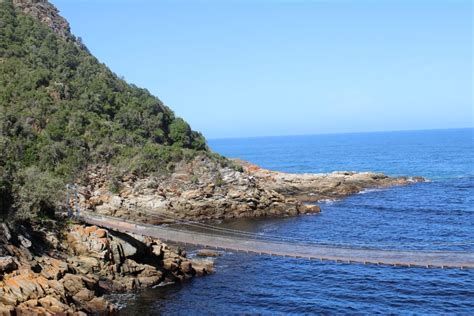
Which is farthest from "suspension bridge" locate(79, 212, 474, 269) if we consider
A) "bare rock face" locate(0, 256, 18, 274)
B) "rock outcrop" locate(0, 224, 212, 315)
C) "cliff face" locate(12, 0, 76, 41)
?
"cliff face" locate(12, 0, 76, 41)

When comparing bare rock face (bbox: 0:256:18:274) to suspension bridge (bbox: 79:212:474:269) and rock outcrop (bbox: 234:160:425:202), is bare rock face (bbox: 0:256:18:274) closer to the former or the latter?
suspension bridge (bbox: 79:212:474:269)

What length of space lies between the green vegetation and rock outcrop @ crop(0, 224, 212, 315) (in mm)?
5593

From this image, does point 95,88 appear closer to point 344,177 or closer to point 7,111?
point 7,111

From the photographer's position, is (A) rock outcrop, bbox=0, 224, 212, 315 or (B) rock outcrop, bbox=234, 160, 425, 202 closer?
(A) rock outcrop, bbox=0, 224, 212, 315

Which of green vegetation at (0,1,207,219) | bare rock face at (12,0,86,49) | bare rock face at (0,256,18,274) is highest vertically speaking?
bare rock face at (12,0,86,49)

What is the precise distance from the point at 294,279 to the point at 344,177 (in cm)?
3286

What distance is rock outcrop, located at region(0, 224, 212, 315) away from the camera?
60.0 feet

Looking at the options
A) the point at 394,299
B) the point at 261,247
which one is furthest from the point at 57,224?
the point at 394,299

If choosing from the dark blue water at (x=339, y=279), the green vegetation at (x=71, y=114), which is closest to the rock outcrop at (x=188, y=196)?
the green vegetation at (x=71, y=114)

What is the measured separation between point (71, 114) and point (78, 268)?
25808 mm

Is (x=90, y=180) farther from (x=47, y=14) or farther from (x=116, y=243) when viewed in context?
(x=47, y=14)

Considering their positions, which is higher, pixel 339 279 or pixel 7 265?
pixel 7 265

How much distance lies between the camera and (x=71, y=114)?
44969mm

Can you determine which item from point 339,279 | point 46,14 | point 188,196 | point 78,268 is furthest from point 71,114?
point 339,279
